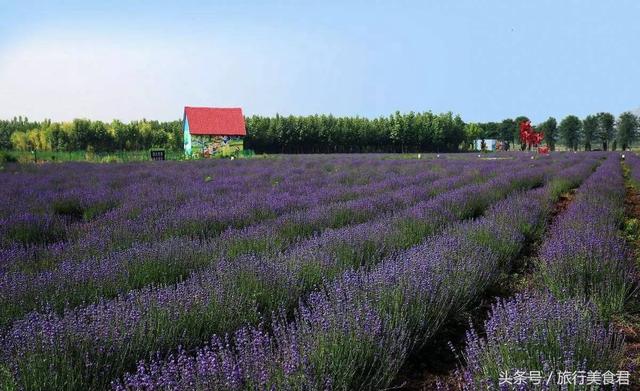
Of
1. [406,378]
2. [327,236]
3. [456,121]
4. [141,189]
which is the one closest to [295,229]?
[327,236]

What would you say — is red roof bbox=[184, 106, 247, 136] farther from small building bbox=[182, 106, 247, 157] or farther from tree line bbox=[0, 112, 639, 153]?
tree line bbox=[0, 112, 639, 153]

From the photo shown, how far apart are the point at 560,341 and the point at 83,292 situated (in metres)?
2.71

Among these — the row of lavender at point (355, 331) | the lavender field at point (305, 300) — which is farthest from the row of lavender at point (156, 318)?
the row of lavender at point (355, 331)

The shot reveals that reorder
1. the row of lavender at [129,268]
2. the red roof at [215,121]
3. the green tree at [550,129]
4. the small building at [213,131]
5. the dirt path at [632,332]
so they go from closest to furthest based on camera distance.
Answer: the dirt path at [632,332] → the row of lavender at [129,268] → the small building at [213,131] → the red roof at [215,121] → the green tree at [550,129]

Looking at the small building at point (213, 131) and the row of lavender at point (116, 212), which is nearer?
the row of lavender at point (116, 212)

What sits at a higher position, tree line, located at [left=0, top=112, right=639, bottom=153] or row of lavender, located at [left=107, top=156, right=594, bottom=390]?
tree line, located at [left=0, top=112, right=639, bottom=153]

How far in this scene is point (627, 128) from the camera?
3152 inches

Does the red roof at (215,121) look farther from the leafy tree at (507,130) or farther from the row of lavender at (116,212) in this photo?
the leafy tree at (507,130)

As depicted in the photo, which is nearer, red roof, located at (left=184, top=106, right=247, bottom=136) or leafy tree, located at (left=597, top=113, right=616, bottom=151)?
red roof, located at (left=184, top=106, right=247, bottom=136)

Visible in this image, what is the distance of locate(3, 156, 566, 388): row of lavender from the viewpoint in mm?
2018

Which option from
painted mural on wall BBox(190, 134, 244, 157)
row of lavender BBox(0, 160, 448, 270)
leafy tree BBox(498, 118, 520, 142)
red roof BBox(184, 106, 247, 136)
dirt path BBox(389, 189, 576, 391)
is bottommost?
dirt path BBox(389, 189, 576, 391)

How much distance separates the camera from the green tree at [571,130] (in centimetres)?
9244

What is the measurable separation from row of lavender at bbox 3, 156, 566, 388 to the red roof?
34986mm

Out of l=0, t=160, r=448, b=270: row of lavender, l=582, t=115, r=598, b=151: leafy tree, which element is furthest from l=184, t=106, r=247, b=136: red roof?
l=582, t=115, r=598, b=151: leafy tree
